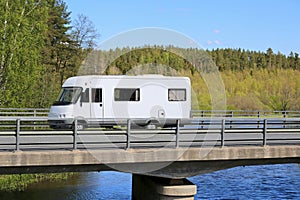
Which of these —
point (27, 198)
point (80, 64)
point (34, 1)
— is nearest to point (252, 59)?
point (80, 64)

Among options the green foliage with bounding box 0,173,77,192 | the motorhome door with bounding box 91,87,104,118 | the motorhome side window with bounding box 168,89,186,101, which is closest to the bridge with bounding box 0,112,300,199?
the motorhome door with bounding box 91,87,104,118

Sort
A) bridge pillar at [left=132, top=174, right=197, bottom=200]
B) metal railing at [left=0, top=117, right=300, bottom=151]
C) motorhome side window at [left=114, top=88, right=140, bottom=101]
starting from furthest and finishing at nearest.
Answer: motorhome side window at [left=114, top=88, right=140, bottom=101] < bridge pillar at [left=132, top=174, right=197, bottom=200] < metal railing at [left=0, top=117, right=300, bottom=151]

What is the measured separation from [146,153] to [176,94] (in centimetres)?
1020

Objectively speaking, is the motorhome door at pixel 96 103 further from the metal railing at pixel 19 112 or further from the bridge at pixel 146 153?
the bridge at pixel 146 153

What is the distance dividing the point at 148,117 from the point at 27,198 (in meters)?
6.90

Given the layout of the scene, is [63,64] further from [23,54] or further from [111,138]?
[111,138]

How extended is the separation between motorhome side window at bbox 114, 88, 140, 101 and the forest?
9.48 meters

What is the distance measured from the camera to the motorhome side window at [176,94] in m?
25.1

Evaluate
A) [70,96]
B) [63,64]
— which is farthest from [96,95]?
[63,64]

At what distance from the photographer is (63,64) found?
193ft

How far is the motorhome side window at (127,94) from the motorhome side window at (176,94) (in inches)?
67.4

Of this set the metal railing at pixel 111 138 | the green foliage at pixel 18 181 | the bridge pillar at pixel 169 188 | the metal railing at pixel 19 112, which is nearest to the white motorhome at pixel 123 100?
the metal railing at pixel 19 112

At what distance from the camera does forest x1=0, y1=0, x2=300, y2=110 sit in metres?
31.4

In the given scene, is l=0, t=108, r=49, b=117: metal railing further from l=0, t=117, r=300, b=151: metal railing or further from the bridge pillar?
the bridge pillar
